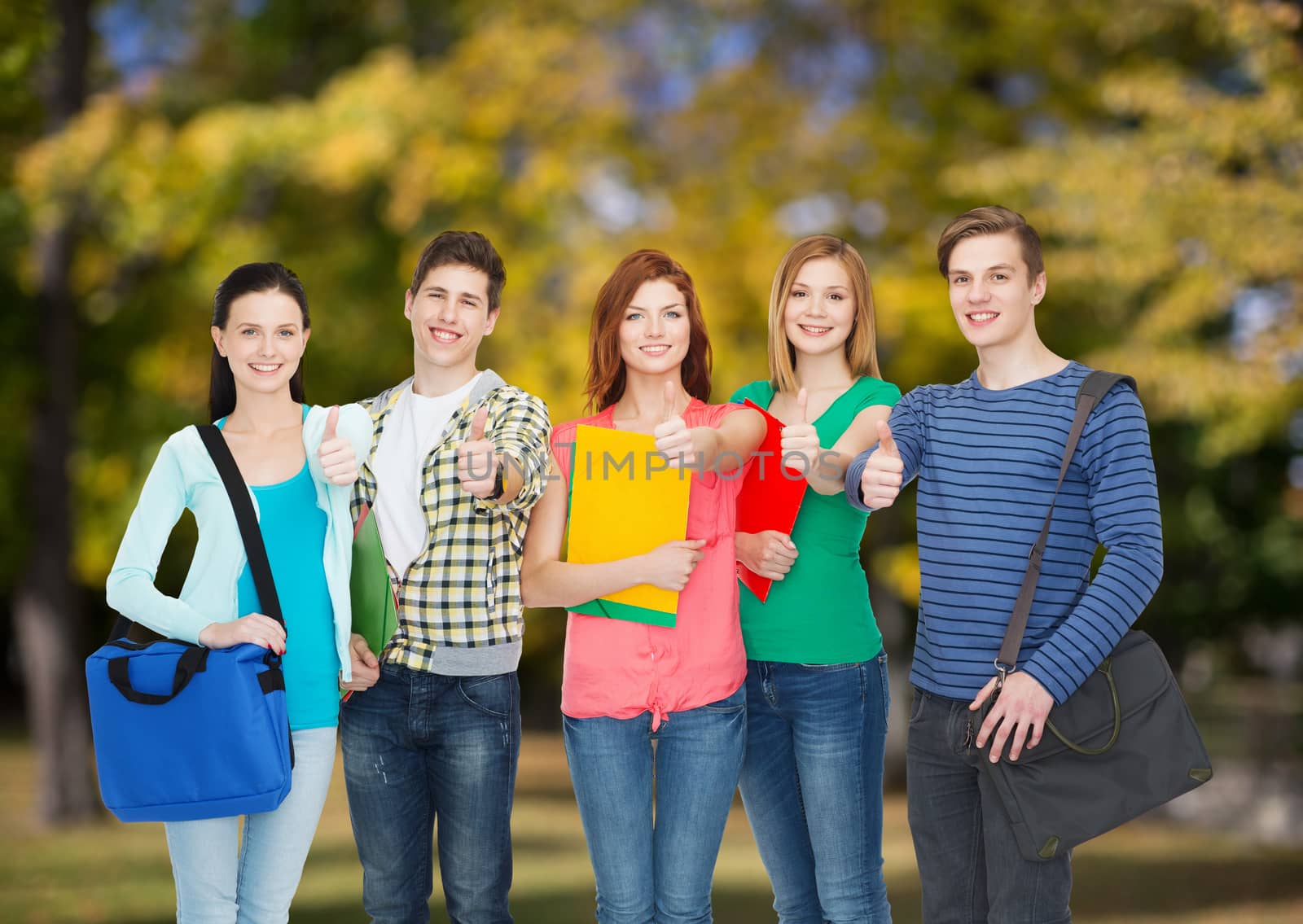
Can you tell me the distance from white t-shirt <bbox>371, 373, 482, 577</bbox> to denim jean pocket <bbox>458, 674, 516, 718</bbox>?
0.32m

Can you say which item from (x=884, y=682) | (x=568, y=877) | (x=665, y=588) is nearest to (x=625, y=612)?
(x=665, y=588)

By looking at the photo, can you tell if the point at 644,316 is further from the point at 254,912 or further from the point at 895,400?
the point at 254,912

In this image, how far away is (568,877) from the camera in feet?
33.0

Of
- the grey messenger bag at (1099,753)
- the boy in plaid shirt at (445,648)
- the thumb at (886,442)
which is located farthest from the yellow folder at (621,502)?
the grey messenger bag at (1099,753)

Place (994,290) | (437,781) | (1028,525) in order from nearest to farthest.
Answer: (1028,525), (994,290), (437,781)

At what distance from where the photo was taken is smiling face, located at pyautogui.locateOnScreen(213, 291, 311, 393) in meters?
3.17

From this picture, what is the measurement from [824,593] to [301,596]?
4.12 ft

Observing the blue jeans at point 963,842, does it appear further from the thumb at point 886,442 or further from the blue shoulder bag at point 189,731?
the blue shoulder bag at point 189,731

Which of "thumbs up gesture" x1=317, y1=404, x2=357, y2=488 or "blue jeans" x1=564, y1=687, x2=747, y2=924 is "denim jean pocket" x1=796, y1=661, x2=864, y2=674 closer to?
"blue jeans" x1=564, y1=687, x2=747, y2=924

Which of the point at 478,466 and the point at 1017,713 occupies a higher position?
the point at 478,466

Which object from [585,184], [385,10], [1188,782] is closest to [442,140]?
[585,184]

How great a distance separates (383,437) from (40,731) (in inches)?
392

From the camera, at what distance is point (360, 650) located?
316 centimetres

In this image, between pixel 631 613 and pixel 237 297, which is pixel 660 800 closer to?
pixel 631 613
